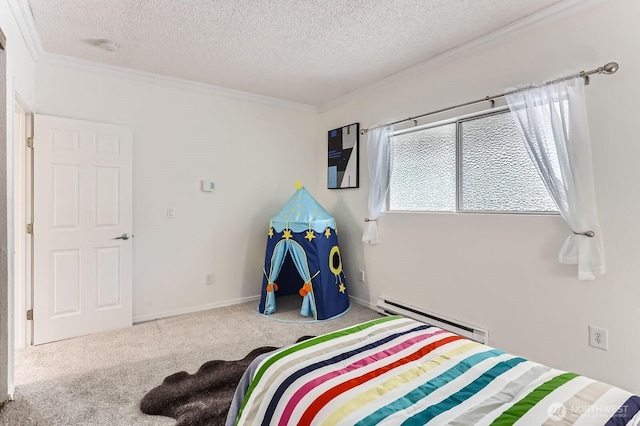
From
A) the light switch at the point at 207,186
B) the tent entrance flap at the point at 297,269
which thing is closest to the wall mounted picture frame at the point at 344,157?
the tent entrance flap at the point at 297,269

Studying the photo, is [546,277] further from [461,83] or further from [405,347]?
[461,83]

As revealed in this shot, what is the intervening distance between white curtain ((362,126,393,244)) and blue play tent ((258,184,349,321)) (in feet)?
1.43

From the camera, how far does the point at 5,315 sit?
1951 mm

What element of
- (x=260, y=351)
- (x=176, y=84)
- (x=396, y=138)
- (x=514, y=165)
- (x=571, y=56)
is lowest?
(x=260, y=351)

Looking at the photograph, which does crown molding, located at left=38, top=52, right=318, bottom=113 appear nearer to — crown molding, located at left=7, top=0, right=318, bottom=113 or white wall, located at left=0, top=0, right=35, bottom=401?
crown molding, located at left=7, top=0, right=318, bottom=113

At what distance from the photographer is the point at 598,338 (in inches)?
82.8

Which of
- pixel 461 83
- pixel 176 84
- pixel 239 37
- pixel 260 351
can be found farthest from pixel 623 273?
pixel 176 84

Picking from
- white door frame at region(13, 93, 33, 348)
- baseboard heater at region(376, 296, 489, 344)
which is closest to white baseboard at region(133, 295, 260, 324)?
white door frame at region(13, 93, 33, 348)

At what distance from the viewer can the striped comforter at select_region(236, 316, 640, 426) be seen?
1.02m

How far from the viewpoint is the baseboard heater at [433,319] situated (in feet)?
8.96

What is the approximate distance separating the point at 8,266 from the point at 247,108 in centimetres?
277

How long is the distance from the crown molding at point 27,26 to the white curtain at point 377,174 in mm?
2927

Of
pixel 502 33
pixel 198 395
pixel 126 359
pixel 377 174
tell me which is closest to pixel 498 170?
pixel 502 33

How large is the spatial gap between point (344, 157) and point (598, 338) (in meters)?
2.88
